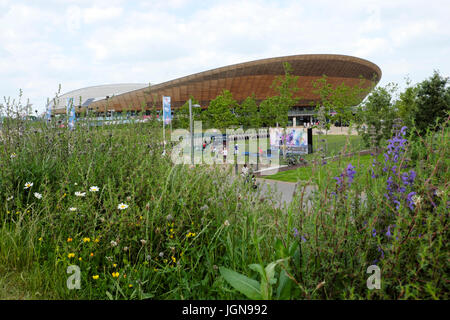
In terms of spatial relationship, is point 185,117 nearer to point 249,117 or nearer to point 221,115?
point 221,115

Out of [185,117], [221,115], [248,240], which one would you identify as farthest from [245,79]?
[248,240]

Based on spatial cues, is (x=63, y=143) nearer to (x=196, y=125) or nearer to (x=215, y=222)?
(x=215, y=222)

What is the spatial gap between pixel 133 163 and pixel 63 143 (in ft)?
4.18

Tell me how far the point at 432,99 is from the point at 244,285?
19.6 metres

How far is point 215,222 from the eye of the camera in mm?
2947

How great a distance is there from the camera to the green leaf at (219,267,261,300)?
181 cm

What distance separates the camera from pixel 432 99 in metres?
17.2

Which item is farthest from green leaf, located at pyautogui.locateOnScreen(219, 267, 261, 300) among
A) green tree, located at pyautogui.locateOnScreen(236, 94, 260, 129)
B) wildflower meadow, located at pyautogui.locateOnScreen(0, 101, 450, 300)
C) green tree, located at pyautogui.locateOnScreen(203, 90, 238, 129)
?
green tree, located at pyautogui.locateOnScreen(236, 94, 260, 129)

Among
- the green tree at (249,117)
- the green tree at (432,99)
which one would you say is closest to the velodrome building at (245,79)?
the green tree at (249,117)

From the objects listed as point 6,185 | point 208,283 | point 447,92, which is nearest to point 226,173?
point 208,283

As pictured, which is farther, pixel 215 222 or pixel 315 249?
pixel 215 222

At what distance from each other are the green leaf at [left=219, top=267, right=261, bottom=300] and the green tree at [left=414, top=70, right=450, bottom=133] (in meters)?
18.3
